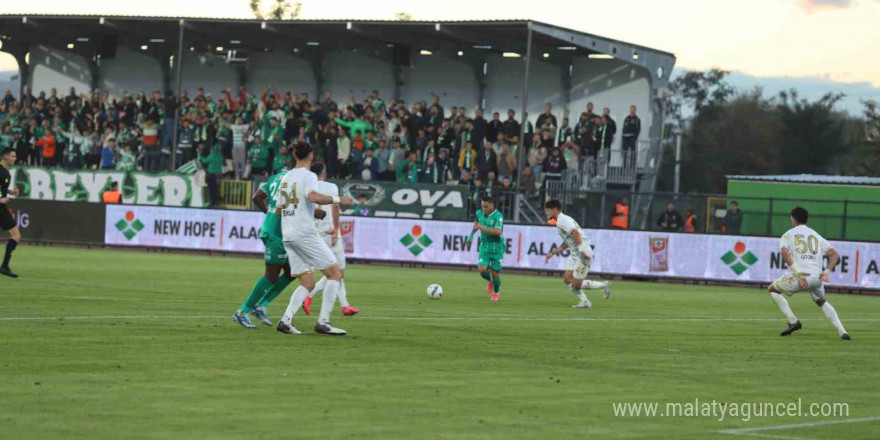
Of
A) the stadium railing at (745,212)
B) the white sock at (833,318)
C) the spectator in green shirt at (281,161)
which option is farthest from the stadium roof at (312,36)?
the white sock at (833,318)

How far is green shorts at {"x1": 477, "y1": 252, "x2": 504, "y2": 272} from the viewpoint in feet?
81.5

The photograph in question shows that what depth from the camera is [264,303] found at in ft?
50.2

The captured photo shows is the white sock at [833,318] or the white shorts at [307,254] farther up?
the white shorts at [307,254]

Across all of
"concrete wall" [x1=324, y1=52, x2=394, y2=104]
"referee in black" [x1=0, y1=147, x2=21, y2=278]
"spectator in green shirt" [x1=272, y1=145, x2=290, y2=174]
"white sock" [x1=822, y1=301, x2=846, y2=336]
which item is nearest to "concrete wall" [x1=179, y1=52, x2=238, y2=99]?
"concrete wall" [x1=324, y1=52, x2=394, y2=104]

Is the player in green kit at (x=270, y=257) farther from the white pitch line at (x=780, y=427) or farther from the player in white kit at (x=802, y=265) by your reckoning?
the player in white kit at (x=802, y=265)

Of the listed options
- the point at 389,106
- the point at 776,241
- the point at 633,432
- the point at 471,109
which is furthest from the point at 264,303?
the point at 471,109

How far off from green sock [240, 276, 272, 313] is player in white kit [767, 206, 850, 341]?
7.38 meters

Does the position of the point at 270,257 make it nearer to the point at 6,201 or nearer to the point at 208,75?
→ the point at 6,201

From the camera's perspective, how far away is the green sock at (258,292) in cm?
1491

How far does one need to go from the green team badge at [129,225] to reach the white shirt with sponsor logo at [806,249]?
2610 centimetres

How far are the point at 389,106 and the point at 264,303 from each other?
103ft

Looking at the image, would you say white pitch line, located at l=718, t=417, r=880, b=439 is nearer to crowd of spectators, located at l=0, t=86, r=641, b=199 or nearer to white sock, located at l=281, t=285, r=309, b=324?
white sock, located at l=281, t=285, r=309, b=324

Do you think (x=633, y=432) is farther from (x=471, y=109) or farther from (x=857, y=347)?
(x=471, y=109)

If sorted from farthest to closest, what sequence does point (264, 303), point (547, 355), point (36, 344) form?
point (264, 303)
point (547, 355)
point (36, 344)
